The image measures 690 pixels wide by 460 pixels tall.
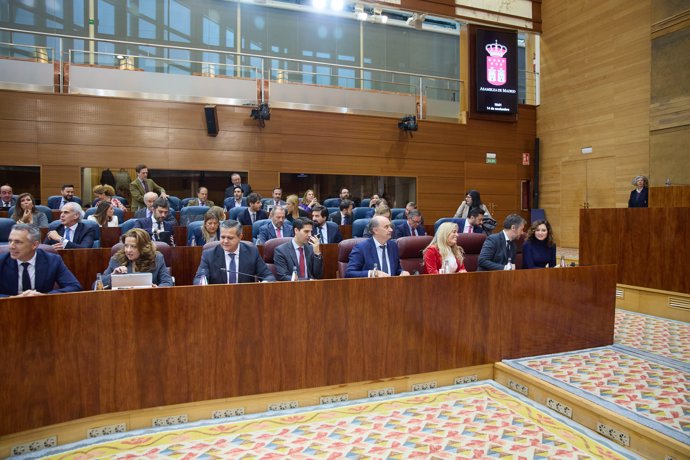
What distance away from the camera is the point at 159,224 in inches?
191

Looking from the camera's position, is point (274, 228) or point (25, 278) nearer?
point (25, 278)

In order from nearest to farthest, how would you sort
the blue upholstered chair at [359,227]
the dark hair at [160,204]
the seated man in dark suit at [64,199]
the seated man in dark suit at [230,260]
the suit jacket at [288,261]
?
the seated man in dark suit at [230,260]
the suit jacket at [288,261]
the dark hair at [160,204]
the blue upholstered chair at [359,227]
the seated man in dark suit at [64,199]

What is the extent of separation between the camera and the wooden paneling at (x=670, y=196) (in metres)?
5.56

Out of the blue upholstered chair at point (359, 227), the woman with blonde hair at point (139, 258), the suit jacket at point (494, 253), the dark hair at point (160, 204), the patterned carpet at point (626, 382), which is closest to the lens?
the patterned carpet at point (626, 382)

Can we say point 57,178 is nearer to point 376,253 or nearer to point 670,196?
point 376,253

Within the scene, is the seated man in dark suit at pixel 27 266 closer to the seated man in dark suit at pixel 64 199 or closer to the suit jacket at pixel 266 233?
the suit jacket at pixel 266 233

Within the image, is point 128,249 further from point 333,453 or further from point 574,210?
point 574,210

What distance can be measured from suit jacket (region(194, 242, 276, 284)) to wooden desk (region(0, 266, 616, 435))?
0.90m

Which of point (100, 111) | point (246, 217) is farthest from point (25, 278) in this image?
point (100, 111)

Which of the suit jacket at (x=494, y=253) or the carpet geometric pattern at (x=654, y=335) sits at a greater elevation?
the suit jacket at (x=494, y=253)

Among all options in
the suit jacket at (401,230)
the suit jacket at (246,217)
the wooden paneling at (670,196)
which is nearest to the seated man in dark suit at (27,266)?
the suit jacket at (246,217)

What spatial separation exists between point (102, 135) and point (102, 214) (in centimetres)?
357

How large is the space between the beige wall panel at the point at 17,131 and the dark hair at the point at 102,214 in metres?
3.64

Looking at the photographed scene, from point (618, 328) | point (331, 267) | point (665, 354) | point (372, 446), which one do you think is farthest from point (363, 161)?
point (372, 446)
